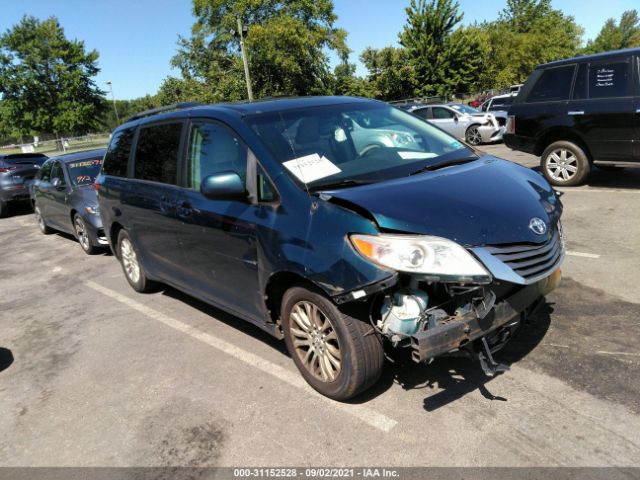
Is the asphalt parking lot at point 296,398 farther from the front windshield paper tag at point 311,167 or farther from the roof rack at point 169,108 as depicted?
the roof rack at point 169,108

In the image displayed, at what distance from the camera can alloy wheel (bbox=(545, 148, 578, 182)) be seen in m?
8.40

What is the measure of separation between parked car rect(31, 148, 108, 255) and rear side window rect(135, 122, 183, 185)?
326cm

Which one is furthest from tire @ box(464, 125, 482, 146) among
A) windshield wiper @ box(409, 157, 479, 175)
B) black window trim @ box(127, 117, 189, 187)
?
windshield wiper @ box(409, 157, 479, 175)

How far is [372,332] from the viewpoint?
2.96m

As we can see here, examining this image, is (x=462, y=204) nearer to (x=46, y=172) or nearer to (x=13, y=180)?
(x=46, y=172)

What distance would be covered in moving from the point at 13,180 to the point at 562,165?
13.1 metres

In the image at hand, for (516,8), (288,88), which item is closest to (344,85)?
(288,88)

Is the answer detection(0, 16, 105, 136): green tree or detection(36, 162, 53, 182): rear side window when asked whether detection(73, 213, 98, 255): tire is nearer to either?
detection(36, 162, 53, 182): rear side window

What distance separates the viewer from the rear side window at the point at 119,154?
5352mm

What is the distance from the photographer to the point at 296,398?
3.38 meters

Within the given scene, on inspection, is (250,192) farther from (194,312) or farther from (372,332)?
(194,312)

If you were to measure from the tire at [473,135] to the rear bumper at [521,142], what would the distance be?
25.2ft

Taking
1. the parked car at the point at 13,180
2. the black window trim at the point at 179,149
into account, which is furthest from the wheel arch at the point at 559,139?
the parked car at the point at 13,180

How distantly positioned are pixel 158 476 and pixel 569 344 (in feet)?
9.15
